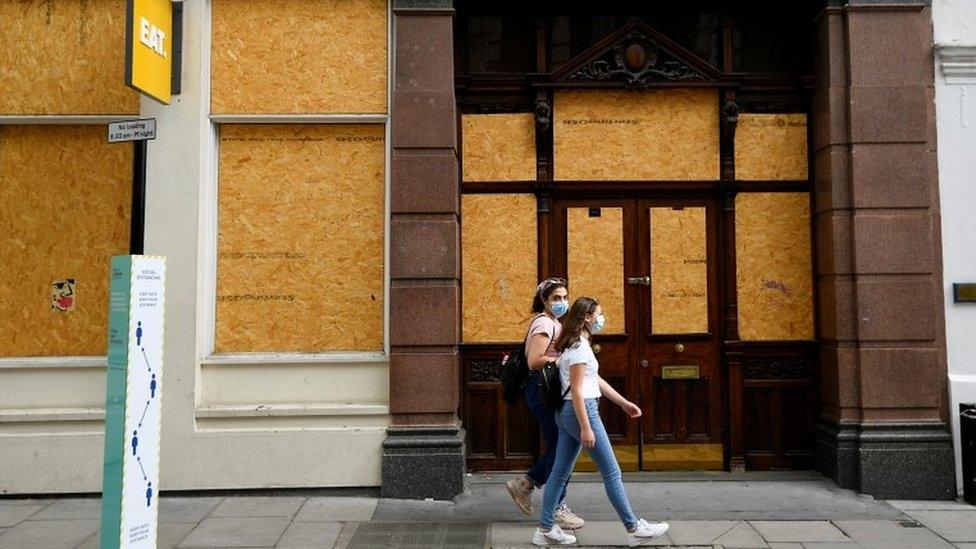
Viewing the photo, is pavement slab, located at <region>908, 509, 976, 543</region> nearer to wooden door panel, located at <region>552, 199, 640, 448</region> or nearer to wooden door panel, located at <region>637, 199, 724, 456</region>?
wooden door panel, located at <region>637, 199, 724, 456</region>

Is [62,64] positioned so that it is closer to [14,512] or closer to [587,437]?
[14,512]

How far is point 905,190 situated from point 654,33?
2911 mm

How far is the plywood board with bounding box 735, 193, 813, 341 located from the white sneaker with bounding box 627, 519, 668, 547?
2808mm

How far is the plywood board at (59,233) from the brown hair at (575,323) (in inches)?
180

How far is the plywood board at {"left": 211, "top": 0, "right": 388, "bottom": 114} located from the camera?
25.0 ft

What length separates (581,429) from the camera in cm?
571

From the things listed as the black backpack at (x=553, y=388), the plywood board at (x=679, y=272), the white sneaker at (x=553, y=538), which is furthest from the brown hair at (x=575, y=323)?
the plywood board at (x=679, y=272)

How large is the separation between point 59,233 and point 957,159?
8798 mm

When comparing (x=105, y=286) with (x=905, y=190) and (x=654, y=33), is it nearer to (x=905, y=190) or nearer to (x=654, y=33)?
(x=654, y=33)

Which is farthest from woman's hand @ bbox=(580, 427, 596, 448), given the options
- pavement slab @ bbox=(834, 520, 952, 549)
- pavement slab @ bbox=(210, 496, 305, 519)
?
pavement slab @ bbox=(210, 496, 305, 519)

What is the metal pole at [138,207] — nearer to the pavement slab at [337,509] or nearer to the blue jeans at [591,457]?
the pavement slab at [337,509]

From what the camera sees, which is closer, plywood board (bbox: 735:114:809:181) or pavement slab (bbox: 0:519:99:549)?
pavement slab (bbox: 0:519:99:549)

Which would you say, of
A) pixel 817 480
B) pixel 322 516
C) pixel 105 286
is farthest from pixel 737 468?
pixel 105 286

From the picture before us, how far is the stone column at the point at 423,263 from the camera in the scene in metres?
7.24
